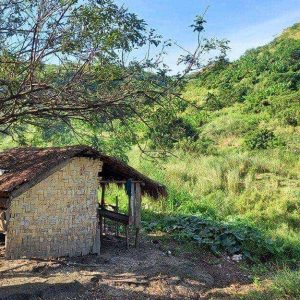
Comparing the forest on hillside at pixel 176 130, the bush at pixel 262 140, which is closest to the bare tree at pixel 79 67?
the forest on hillside at pixel 176 130

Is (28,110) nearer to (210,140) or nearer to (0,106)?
(0,106)

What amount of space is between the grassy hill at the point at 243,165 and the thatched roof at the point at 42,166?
5.68 ft

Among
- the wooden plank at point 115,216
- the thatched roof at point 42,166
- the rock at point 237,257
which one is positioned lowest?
the rock at point 237,257

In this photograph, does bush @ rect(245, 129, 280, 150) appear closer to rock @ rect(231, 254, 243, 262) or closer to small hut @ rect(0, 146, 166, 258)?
rock @ rect(231, 254, 243, 262)

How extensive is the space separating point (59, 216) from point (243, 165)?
11644mm

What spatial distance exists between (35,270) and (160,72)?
475 centimetres

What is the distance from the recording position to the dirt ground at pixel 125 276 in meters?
8.03

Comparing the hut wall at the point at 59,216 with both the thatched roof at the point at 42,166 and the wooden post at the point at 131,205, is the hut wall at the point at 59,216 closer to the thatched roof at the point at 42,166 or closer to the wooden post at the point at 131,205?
the thatched roof at the point at 42,166

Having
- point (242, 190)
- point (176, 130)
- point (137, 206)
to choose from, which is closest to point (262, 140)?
point (242, 190)

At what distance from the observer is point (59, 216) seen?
10.1 metres

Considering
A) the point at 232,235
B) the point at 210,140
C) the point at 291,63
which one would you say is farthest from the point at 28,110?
the point at 291,63

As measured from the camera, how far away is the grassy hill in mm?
12477

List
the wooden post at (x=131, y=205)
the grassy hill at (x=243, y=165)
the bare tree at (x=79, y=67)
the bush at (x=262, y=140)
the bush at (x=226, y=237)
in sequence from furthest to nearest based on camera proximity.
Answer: the bush at (x=262, y=140) → the grassy hill at (x=243, y=165) → the bush at (x=226, y=237) → the wooden post at (x=131, y=205) → the bare tree at (x=79, y=67)

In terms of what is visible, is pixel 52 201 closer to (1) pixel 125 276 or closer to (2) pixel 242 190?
(1) pixel 125 276
